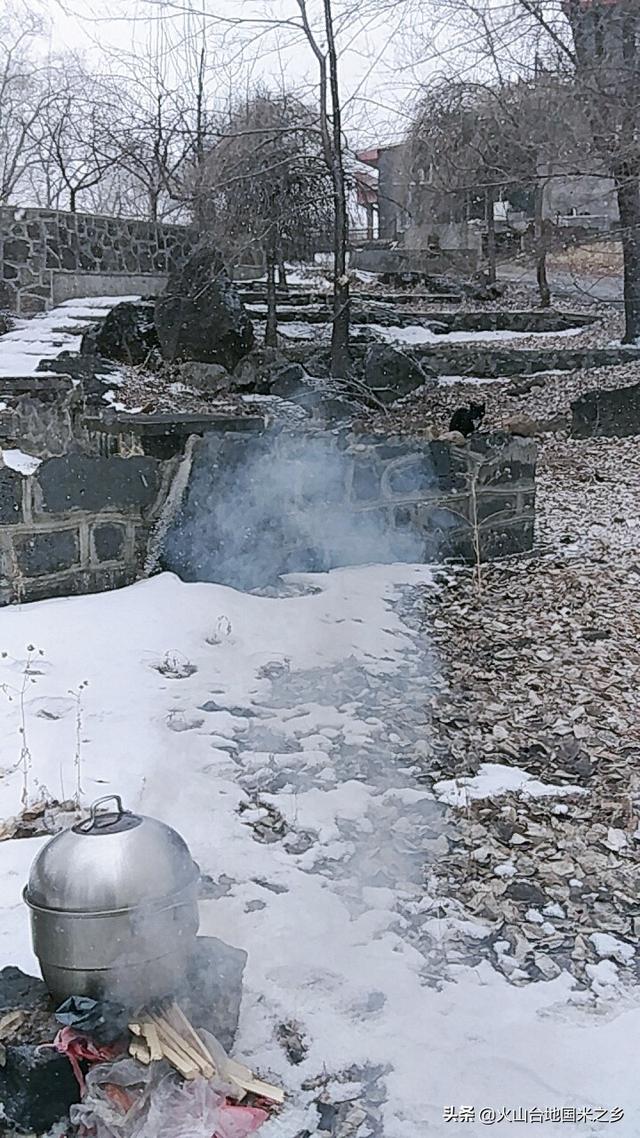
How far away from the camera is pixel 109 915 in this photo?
8.05 ft

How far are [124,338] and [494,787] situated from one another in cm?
1271

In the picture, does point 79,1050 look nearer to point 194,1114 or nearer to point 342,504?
point 194,1114

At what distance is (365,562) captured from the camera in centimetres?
730

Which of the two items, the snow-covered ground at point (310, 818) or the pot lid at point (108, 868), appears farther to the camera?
the snow-covered ground at point (310, 818)

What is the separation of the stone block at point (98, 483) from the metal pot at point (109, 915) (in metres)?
3.44

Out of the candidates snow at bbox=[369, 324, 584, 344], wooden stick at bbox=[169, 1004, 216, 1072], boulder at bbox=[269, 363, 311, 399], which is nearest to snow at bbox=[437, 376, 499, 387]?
snow at bbox=[369, 324, 584, 344]

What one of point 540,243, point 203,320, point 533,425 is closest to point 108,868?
point 533,425

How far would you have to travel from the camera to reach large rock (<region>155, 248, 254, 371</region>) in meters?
15.5

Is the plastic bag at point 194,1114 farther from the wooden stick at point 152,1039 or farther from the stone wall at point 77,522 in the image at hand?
the stone wall at point 77,522

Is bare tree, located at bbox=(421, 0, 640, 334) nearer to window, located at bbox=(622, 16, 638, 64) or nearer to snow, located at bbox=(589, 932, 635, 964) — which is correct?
window, located at bbox=(622, 16, 638, 64)

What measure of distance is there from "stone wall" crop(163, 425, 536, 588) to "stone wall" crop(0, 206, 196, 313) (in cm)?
1152

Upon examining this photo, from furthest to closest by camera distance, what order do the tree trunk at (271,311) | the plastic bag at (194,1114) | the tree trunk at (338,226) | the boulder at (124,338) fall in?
the tree trunk at (271,311) → the boulder at (124,338) → the tree trunk at (338,226) → the plastic bag at (194,1114)

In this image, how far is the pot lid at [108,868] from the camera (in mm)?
2461

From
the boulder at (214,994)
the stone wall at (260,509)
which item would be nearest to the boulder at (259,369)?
the stone wall at (260,509)
